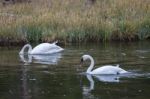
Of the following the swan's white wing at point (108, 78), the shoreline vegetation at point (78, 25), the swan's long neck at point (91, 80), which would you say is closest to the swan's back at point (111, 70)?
the swan's white wing at point (108, 78)

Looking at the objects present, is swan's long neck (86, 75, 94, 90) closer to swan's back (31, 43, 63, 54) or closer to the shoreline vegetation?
swan's back (31, 43, 63, 54)

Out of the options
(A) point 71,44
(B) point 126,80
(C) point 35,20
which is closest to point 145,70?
(B) point 126,80

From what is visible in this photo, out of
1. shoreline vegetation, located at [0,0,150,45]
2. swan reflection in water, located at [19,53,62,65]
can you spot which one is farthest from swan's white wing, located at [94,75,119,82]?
shoreline vegetation, located at [0,0,150,45]

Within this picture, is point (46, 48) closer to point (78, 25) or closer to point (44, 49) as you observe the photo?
point (44, 49)

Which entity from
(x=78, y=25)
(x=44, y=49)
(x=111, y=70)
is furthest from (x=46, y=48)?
(x=111, y=70)

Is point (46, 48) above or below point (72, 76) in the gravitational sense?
above

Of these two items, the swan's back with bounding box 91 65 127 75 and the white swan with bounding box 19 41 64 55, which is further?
the white swan with bounding box 19 41 64 55

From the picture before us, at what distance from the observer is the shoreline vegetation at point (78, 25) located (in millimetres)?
22594

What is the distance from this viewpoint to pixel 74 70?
1612 centimetres

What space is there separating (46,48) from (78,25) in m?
2.98

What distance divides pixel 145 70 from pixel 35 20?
854 cm

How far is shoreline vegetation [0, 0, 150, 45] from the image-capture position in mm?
22594

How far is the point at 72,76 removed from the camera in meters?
15.1

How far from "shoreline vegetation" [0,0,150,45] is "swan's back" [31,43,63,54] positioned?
172 centimetres
